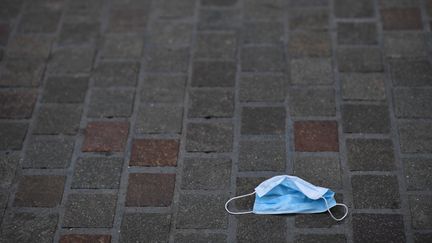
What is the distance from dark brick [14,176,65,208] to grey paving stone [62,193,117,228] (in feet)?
0.32

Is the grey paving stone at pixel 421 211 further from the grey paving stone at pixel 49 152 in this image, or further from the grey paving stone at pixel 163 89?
the grey paving stone at pixel 49 152

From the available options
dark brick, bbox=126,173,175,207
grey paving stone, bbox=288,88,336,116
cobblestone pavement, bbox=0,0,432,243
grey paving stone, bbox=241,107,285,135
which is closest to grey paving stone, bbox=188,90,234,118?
cobblestone pavement, bbox=0,0,432,243

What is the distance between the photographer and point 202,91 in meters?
4.08

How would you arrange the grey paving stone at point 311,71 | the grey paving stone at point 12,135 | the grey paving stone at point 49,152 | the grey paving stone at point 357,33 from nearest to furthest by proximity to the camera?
the grey paving stone at point 49,152
the grey paving stone at point 12,135
the grey paving stone at point 311,71
the grey paving stone at point 357,33

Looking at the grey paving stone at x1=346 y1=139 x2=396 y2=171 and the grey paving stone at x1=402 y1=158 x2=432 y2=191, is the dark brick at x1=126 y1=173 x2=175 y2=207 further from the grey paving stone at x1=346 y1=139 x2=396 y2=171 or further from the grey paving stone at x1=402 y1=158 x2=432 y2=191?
the grey paving stone at x1=402 y1=158 x2=432 y2=191

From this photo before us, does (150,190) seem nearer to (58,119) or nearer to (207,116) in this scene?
(207,116)

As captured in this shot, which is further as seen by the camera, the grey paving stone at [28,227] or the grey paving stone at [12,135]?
the grey paving stone at [12,135]

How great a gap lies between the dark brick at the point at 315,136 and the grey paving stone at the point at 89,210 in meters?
1.22

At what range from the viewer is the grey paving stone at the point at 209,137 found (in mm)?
3758

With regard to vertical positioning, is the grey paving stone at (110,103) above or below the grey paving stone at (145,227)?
above

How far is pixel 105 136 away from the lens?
12.7 feet

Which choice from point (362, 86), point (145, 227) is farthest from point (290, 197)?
point (362, 86)

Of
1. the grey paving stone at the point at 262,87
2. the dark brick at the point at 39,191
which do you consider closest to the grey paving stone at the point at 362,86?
the grey paving stone at the point at 262,87

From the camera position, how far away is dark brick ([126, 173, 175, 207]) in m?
3.52
